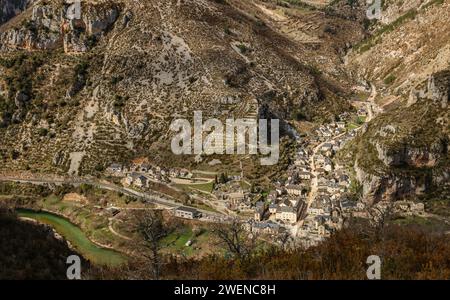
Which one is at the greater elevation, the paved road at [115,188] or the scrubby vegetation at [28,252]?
the paved road at [115,188]

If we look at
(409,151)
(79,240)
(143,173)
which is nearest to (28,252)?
(79,240)

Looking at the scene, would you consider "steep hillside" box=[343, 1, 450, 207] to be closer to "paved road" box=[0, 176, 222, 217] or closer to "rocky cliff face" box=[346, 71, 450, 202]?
"rocky cliff face" box=[346, 71, 450, 202]

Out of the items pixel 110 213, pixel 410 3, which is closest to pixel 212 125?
pixel 110 213

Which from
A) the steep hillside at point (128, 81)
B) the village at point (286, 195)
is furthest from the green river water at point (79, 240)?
the village at point (286, 195)

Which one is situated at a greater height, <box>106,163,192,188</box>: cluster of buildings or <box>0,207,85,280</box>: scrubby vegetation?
<box>106,163,192,188</box>: cluster of buildings

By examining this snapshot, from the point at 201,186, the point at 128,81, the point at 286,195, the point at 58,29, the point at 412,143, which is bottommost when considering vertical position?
the point at 286,195

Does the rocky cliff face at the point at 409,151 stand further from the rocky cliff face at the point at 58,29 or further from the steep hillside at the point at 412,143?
Answer: the rocky cliff face at the point at 58,29

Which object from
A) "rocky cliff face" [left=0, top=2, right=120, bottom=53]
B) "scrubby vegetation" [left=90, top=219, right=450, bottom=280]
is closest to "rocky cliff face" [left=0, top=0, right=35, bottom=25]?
"rocky cliff face" [left=0, top=2, right=120, bottom=53]

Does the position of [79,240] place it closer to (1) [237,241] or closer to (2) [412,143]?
(1) [237,241]

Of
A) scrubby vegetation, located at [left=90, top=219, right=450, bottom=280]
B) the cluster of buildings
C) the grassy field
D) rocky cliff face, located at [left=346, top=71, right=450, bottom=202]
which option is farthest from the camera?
the cluster of buildings

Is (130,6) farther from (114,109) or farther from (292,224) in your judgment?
(292,224)

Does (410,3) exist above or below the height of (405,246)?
above
